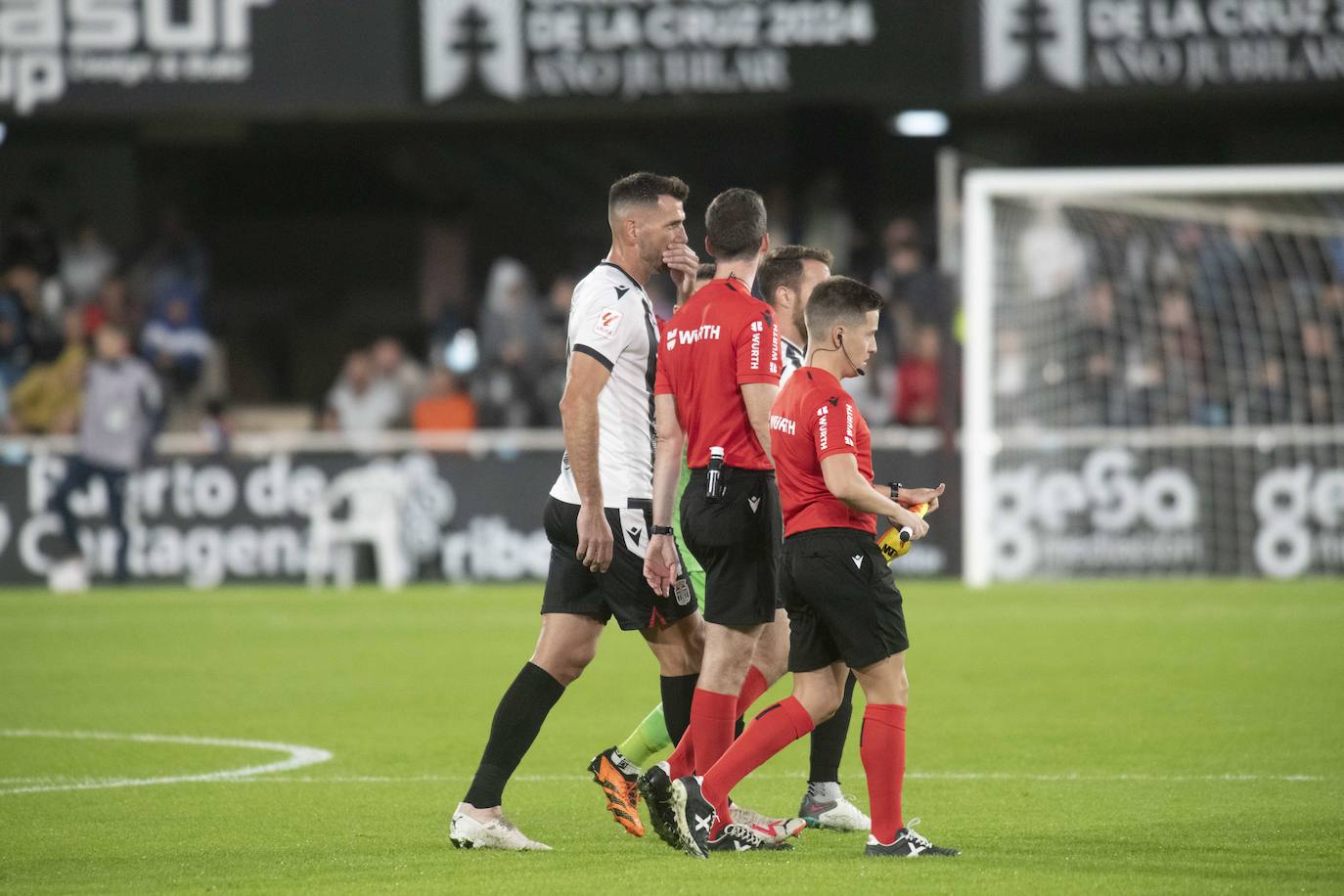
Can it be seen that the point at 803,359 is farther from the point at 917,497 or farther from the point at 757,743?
the point at 757,743

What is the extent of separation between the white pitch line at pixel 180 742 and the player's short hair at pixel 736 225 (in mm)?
3299

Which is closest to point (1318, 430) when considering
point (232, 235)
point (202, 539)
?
point (202, 539)

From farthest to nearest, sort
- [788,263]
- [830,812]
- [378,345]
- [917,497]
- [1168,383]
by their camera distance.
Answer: [378,345] < [1168,383] < [788,263] < [830,812] < [917,497]

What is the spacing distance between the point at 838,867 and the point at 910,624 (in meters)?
9.15

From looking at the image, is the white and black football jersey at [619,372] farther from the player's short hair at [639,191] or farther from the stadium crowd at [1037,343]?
the stadium crowd at [1037,343]

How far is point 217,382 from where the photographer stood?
23.8 metres

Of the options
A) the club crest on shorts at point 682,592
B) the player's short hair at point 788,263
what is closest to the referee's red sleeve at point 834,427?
the club crest on shorts at point 682,592

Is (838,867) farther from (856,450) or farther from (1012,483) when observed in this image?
(1012,483)

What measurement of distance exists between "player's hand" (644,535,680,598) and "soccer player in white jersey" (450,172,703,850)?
119 mm

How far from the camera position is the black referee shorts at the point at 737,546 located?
272 inches

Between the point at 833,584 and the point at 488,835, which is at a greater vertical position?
the point at 833,584

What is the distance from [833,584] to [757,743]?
1.88 ft

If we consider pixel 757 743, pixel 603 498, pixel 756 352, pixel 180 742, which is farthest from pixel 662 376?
pixel 180 742

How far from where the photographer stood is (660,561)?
22.2 ft
